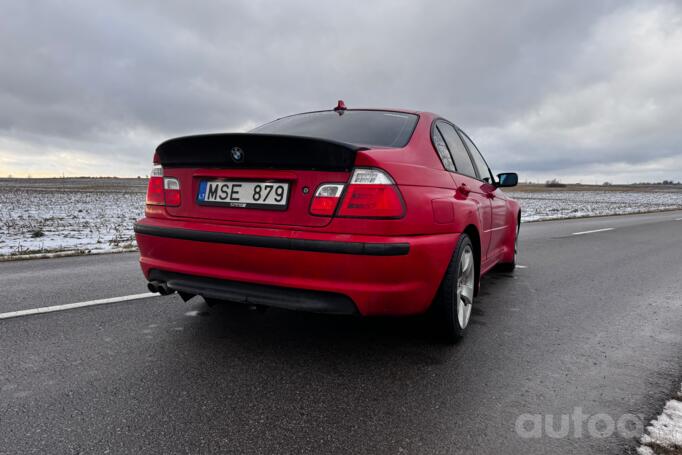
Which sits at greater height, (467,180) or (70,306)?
(467,180)

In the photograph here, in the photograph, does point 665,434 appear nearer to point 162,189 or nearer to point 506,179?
point 162,189

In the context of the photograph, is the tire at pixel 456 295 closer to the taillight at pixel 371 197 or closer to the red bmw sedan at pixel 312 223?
the red bmw sedan at pixel 312 223

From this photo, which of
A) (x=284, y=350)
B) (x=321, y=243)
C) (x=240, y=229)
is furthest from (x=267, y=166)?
(x=284, y=350)

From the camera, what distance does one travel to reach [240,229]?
7.65 ft

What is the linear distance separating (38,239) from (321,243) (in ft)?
26.3

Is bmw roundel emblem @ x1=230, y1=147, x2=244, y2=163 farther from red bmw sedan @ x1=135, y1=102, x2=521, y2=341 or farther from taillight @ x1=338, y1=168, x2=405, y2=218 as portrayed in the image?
taillight @ x1=338, y1=168, x2=405, y2=218

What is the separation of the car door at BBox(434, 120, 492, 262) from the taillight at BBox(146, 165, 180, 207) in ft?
5.71

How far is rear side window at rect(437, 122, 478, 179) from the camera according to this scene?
3258mm

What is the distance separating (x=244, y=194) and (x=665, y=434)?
2171 mm

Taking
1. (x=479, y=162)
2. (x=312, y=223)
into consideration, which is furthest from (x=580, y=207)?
(x=312, y=223)

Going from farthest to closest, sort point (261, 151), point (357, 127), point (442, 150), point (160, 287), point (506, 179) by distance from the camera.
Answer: point (506, 179) < point (442, 150) < point (357, 127) < point (160, 287) < point (261, 151)

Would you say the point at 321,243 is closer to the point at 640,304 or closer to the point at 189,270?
the point at 189,270

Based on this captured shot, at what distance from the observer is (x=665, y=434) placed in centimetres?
176

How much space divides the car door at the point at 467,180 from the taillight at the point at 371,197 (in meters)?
Result: 0.78
